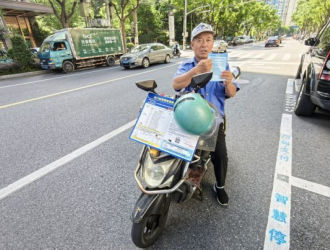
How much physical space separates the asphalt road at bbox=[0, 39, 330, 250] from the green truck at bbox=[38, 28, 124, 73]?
8494 millimetres

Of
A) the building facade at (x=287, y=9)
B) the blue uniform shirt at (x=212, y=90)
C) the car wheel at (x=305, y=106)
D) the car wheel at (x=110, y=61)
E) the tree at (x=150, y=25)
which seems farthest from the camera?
the building facade at (x=287, y=9)

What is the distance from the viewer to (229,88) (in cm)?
176

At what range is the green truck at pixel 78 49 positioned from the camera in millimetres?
11375

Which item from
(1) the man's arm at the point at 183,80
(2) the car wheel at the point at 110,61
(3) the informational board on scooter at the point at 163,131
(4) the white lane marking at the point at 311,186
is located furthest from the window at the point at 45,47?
(4) the white lane marking at the point at 311,186

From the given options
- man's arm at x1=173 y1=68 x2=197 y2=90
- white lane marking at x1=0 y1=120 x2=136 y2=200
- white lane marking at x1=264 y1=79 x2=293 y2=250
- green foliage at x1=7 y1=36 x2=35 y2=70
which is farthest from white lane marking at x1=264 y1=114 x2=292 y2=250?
green foliage at x1=7 y1=36 x2=35 y2=70

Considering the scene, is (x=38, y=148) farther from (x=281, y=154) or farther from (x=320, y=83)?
(x=320, y=83)

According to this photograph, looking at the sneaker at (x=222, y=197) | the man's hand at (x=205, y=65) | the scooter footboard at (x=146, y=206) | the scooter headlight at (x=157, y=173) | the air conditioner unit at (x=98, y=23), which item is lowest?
the sneaker at (x=222, y=197)

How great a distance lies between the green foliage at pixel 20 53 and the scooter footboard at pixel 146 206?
560 inches

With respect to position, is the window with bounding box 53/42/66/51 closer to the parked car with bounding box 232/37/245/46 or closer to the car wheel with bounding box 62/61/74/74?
the car wheel with bounding box 62/61/74/74

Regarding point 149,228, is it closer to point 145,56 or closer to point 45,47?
point 145,56

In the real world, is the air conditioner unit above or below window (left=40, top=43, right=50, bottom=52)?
above

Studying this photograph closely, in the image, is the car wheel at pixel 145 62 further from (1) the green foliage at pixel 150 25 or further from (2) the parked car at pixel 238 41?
(2) the parked car at pixel 238 41

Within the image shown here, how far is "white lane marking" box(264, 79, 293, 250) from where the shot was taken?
5.36 ft

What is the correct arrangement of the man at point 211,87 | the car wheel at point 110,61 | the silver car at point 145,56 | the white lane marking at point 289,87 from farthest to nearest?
the car wheel at point 110,61
the silver car at point 145,56
the white lane marking at point 289,87
the man at point 211,87
